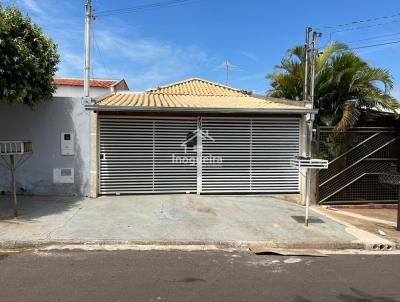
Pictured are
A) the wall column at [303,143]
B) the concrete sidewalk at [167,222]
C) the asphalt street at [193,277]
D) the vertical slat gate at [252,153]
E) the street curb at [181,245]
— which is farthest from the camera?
the wall column at [303,143]

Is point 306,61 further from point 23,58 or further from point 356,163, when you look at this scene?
point 23,58

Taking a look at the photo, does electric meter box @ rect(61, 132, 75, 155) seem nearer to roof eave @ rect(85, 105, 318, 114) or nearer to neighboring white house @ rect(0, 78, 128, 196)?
neighboring white house @ rect(0, 78, 128, 196)

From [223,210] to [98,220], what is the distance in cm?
296

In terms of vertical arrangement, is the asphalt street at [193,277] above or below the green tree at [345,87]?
Answer: below

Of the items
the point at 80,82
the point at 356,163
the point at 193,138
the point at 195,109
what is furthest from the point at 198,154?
the point at 80,82

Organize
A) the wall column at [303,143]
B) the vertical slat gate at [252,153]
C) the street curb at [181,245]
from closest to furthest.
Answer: the street curb at [181,245]
the vertical slat gate at [252,153]
the wall column at [303,143]

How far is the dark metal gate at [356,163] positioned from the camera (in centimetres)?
1106

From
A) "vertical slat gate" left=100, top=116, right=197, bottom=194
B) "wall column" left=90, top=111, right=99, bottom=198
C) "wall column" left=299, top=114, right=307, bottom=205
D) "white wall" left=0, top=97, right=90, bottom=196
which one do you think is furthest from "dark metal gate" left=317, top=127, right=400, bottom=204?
"white wall" left=0, top=97, right=90, bottom=196

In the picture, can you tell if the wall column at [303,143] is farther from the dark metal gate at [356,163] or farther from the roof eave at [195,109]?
the roof eave at [195,109]

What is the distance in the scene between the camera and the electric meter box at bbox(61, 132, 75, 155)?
10266 mm

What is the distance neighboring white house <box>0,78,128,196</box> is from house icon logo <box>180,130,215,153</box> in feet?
8.63

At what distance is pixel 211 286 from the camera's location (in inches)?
196

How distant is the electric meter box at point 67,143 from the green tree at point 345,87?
286 inches

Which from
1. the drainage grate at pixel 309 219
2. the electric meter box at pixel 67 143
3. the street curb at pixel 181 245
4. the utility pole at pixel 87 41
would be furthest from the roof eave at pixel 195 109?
the street curb at pixel 181 245
